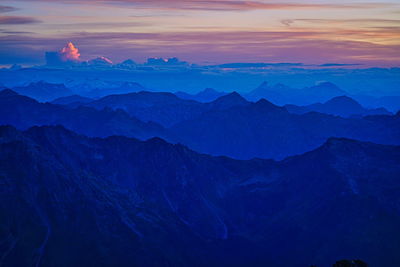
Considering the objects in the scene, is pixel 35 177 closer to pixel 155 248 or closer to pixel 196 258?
pixel 155 248

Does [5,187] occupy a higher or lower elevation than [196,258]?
higher

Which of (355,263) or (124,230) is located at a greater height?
(355,263)

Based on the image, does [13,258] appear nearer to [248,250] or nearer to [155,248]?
[155,248]

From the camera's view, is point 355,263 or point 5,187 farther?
point 5,187

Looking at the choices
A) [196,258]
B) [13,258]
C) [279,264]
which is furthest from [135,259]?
[279,264]

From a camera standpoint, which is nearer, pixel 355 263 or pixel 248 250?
pixel 355 263

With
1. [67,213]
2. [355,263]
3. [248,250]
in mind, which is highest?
[355,263]

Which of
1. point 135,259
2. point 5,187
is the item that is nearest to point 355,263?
point 135,259

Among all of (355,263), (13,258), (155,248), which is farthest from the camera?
(155,248)

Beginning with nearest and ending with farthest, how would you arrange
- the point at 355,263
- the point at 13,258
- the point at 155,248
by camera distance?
the point at 355,263
the point at 13,258
the point at 155,248
